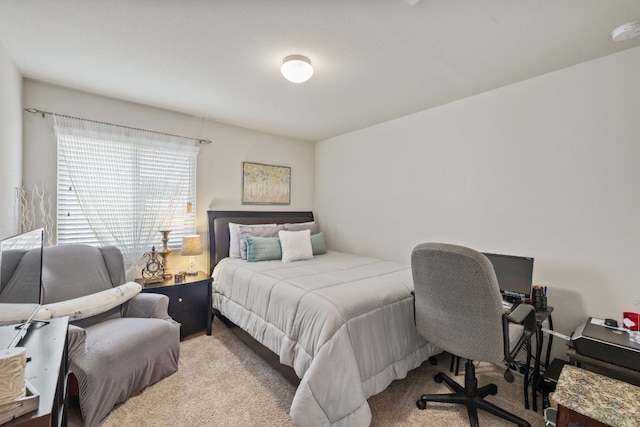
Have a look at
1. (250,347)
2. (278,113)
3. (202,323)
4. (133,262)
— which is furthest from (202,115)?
(250,347)

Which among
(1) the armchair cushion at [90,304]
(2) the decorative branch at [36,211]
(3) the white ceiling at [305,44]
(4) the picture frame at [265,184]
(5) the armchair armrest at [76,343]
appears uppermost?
(3) the white ceiling at [305,44]

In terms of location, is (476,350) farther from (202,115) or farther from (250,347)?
(202,115)

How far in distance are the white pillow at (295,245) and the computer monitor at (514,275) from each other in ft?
6.23

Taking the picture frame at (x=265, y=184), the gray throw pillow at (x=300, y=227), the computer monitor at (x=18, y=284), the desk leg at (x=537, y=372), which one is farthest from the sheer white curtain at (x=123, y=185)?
the desk leg at (x=537, y=372)

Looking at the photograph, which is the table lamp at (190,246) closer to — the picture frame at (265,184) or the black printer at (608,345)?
the picture frame at (265,184)

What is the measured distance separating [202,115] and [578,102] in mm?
3623

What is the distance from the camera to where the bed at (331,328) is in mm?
1614

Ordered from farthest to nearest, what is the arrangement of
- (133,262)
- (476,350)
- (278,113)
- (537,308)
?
(278,113) < (133,262) < (537,308) < (476,350)

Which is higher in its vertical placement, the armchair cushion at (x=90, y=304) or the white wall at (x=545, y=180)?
the white wall at (x=545, y=180)

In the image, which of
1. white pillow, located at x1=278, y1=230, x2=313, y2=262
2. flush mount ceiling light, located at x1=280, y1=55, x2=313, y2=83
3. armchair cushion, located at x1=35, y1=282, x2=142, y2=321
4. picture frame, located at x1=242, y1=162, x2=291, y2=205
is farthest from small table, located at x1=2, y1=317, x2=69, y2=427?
picture frame, located at x1=242, y1=162, x2=291, y2=205

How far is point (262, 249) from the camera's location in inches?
125

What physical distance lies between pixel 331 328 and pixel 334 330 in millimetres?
22

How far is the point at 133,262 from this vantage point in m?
2.95

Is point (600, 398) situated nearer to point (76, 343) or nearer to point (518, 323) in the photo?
point (518, 323)
